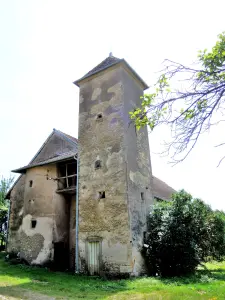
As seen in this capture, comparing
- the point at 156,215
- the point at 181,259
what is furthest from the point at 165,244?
the point at 156,215

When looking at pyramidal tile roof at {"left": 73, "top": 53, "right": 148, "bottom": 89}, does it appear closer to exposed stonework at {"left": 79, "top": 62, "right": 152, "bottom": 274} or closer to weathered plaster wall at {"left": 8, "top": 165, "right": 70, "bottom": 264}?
exposed stonework at {"left": 79, "top": 62, "right": 152, "bottom": 274}

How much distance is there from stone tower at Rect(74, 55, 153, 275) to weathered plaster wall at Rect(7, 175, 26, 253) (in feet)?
25.6

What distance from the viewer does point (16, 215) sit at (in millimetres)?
20891

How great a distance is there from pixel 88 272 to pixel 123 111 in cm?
914

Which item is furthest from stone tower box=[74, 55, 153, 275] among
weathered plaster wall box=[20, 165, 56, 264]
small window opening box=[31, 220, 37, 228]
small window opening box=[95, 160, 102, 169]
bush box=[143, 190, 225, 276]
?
small window opening box=[31, 220, 37, 228]

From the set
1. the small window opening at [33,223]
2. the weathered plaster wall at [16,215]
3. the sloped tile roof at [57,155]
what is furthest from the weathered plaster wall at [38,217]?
the weathered plaster wall at [16,215]

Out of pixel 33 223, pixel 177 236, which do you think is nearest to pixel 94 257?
pixel 177 236

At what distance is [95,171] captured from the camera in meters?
15.4

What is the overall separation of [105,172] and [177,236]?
16.9 ft

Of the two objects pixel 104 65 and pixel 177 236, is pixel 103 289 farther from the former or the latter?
pixel 104 65

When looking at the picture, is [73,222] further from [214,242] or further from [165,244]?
[214,242]

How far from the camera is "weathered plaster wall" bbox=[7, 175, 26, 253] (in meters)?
19.9

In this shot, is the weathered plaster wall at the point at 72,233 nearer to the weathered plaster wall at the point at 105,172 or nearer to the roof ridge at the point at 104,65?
the weathered plaster wall at the point at 105,172

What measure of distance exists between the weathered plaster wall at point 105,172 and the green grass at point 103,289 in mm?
1755
